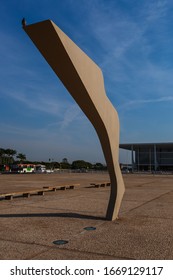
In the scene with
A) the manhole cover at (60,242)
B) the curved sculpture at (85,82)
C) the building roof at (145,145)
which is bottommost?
the manhole cover at (60,242)

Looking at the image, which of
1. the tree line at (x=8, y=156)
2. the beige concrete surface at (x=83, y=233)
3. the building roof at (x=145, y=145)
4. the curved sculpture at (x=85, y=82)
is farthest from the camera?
the tree line at (x=8, y=156)

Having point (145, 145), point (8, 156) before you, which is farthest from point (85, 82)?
point (8, 156)

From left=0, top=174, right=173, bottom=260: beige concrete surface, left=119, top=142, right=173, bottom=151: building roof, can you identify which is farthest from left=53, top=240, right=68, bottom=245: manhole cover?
left=119, top=142, right=173, bottom=151: building roof

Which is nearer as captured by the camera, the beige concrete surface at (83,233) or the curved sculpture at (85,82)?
the beige concrete surface at (83,233)

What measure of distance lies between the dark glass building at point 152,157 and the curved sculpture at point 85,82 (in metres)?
77.9

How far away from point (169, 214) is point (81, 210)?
2770 mm

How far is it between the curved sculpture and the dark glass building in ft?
256

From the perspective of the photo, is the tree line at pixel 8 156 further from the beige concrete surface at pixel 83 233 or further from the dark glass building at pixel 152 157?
the beige concrete surface at pixel 83 233

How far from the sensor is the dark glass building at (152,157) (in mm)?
86375

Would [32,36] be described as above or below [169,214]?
above

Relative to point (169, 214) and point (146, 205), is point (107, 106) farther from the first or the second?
point (146, 205)

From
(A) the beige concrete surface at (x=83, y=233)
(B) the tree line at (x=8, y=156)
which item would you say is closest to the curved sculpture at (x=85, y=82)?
(A) the beige concrete surface at (x=83, y=233)
